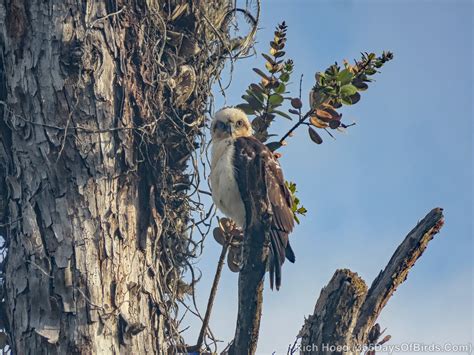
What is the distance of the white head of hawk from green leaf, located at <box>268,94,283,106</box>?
→ 0.35 m

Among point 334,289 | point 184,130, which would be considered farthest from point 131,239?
point 334,289

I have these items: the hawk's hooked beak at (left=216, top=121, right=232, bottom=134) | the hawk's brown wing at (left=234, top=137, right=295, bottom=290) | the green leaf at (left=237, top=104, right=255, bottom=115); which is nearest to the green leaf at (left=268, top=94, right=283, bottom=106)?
the green leaf at (left=237, top=104, right=255, bottom=115)

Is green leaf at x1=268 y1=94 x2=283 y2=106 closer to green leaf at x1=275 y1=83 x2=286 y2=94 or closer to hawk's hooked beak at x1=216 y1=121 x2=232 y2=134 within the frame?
green leaf at x1=275 y1=83 x2=286 y2=94

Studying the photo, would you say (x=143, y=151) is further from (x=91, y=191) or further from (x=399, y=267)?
(x=399, y=267)

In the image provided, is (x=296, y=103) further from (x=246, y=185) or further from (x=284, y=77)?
(x=246, y=185)

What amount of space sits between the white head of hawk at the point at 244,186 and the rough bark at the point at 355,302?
2.75 ft

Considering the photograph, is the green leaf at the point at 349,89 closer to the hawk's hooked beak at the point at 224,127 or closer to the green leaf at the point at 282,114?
the green leaf at the point at 282,114

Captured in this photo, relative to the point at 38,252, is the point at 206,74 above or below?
above

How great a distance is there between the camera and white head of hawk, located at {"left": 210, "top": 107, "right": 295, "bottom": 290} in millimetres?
4938

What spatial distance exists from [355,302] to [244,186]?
1.58 m

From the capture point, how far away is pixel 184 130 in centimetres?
505

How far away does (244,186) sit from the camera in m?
5.19

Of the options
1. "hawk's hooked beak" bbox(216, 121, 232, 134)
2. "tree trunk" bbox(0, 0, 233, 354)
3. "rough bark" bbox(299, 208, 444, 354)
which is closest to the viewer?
"rough bark" bbox(299, 208, 444, 354)

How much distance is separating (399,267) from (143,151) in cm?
166
